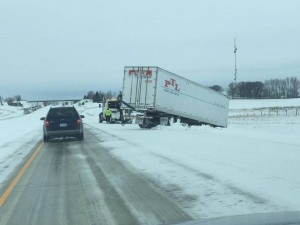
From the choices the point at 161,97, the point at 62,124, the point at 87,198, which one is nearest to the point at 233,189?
the point at 87,198

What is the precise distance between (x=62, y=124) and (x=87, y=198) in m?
14.7

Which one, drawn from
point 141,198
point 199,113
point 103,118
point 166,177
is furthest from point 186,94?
point 141,198

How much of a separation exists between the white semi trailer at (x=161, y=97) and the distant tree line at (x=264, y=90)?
389ft

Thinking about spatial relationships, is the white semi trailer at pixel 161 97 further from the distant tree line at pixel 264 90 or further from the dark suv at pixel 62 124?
the distant tree line at pixel 264 90

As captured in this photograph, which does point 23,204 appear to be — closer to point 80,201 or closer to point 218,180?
point 80,201

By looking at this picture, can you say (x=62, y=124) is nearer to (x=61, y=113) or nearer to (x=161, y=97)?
(x=61, y=113)

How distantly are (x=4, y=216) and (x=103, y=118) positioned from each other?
4019 cm


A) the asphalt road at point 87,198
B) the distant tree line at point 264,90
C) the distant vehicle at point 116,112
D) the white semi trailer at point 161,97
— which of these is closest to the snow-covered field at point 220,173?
the asphalt road at point 87,198

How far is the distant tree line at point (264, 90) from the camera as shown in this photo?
15638cm

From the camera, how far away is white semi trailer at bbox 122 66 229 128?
30344mm

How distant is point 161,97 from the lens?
30.7 m

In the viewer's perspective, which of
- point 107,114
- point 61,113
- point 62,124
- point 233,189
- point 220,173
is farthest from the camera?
point 107,114

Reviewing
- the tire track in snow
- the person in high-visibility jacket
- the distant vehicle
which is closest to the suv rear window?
the tire track in snow

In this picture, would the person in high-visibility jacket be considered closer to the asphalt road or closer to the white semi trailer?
the white semi trailer
